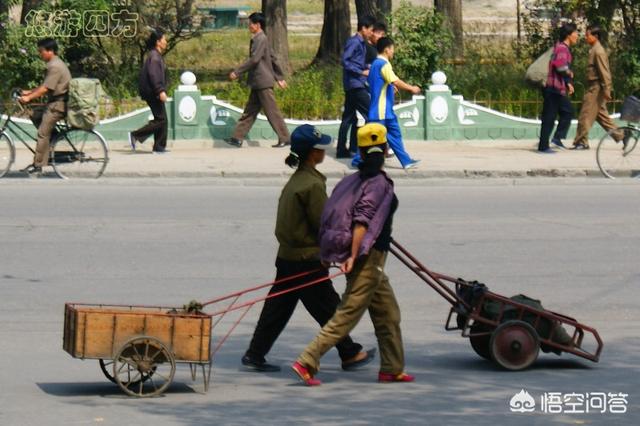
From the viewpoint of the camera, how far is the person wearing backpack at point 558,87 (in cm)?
1942

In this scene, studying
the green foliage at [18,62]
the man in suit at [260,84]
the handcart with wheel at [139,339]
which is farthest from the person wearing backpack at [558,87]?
the handcart with wheel at [139,339]

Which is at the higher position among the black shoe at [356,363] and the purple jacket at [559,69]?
the purple jacket at [559,69]

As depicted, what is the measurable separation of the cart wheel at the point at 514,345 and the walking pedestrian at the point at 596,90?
11094mm

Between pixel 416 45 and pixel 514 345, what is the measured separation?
43.0 feet

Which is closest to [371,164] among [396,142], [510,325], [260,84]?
[510,325]

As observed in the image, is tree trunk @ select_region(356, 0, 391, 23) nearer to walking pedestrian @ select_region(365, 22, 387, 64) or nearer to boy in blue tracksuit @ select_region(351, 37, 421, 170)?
walking pedestrian @ select_region(365, 22, 387, 64)

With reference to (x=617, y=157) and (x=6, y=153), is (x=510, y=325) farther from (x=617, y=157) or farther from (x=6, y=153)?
(x=6, y=153)

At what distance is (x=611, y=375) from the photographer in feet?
28.6

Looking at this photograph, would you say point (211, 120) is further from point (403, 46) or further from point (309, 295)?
point (309, 295)

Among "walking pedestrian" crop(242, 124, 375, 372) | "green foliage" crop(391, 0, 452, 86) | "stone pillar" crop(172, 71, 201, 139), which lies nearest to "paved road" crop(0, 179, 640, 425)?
"walking pedestrian" crop(242, 124, 375, 372)

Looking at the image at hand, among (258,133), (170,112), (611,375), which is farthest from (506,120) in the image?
(611,375)

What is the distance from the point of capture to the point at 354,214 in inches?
321

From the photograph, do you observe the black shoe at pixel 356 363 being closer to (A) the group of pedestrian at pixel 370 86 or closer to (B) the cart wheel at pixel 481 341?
(B) the cart wheel at pixel 481 341

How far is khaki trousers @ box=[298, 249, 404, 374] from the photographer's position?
27.1 feet
